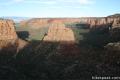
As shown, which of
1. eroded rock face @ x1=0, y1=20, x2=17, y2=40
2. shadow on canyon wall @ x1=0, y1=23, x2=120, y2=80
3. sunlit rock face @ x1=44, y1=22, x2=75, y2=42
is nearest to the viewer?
shadow on canyon wall @ x1=0, y1=23, x2=120, y2=80

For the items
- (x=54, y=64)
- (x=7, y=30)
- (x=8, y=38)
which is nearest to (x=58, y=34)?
(x=7, y=30)

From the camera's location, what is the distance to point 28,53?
284 feet

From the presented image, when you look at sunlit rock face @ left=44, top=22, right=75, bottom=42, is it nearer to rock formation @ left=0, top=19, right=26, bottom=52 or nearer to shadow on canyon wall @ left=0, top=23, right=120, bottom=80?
shadow on canyon wall @ left=0, top=23, right=120, bottom=80

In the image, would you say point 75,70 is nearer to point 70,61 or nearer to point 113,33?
point 70,61

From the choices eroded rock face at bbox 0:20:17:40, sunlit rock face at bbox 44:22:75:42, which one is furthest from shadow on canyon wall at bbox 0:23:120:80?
sunlit rock face at bbox 44:22:75:42

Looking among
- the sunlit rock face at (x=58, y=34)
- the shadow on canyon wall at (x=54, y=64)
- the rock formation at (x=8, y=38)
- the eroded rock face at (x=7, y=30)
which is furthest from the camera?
the sunlit rock face at (x=58, y=34)

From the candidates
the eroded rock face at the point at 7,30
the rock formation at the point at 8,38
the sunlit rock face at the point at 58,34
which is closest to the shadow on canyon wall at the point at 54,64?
the rock formation at the point at 8,38

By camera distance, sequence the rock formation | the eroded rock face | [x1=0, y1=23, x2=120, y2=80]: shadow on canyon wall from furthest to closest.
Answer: the eroded rock face, the rock formation, [x1=0, y1=23, x2=120, y2=80]: shadow on canyon wall

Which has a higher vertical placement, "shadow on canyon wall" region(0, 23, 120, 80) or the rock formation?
the rock formation

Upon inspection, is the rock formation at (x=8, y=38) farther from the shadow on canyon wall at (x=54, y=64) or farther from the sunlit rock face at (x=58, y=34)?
the sunlit rock face at (x=58, y=34)

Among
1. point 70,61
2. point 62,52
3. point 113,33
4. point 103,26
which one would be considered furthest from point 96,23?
point 70,61

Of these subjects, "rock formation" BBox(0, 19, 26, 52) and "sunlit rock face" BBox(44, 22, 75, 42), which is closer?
"rock formation" BBox(0, 19, 26, 52)

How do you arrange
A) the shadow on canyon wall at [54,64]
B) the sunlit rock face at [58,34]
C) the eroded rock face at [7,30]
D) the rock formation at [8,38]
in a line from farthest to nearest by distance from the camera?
the sunlit rock face at [58,34] → the eroded rock face at [7,30] → the rock formation at [8,38] → the shadow on canyon wall at [54,64]

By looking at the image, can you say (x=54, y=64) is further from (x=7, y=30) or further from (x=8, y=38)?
(x=7, y=30)
